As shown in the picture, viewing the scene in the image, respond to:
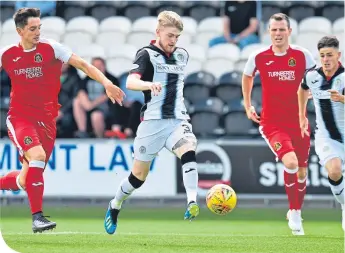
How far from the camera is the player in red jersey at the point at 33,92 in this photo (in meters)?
10.7

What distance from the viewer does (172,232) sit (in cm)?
1241

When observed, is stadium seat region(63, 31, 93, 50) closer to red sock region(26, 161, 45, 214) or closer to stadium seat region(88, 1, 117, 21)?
stadium seat region(88, 1, 117, 21)

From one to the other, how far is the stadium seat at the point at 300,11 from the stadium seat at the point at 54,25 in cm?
404

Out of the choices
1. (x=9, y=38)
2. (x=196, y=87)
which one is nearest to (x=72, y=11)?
(x=9, y=38)

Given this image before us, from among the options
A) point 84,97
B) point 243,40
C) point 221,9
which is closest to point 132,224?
point 84,97

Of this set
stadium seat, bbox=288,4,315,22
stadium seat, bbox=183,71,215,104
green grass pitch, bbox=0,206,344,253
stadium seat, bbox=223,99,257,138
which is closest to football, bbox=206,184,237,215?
green grass pitch, bbox=0,206,344,253

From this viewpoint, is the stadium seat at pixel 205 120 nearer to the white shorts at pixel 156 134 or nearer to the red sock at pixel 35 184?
the white shorts at pixel 156 134

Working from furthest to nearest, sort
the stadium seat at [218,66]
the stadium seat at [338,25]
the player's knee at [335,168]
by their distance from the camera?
the stadium seat at [338,25]
the stadium seat at [218,66]
the player's knee at [335,168]

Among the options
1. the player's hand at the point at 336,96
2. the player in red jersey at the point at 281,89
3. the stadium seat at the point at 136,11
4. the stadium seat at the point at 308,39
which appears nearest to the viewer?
the player's hand at the point at 336,96

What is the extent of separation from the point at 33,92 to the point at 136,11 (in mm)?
8994

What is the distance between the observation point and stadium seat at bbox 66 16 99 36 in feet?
62.4

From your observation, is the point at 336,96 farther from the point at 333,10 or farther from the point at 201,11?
the point at 201,11

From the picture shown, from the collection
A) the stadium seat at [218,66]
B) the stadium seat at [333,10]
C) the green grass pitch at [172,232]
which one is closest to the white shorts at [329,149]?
the green grass pitch at [172,232]

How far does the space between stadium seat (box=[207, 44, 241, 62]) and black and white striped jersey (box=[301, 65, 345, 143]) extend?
6102mm
